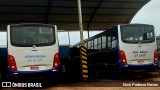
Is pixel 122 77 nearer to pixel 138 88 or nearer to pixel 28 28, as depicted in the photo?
pixel 138 88

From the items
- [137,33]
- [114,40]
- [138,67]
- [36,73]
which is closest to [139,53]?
[138,67]

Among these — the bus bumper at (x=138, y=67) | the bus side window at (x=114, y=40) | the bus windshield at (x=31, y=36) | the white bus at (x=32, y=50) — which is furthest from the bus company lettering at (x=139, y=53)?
the bus windshield at (x=31, y=36)

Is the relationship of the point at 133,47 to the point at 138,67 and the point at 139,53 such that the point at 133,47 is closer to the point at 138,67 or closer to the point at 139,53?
the point at 139,53

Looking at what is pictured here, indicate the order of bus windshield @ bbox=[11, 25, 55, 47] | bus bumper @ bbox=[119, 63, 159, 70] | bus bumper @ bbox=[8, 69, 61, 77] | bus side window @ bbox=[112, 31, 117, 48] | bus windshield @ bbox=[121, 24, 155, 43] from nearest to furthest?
bus bumper @ bbox=[8, 69, 61, 77] < bus windshield @ bbox=[11, 25, 55, 47] < bus bumper @ bbox=[119, 63, 159, 70] < bus windshield @ bbox=[121, 24, 155, 43] < bus side window @ bbox=[112, 31, 117, 48]

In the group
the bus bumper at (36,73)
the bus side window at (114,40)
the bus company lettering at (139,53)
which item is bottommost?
the bus bumper at (36,73)

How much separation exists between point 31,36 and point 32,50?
2.23ft

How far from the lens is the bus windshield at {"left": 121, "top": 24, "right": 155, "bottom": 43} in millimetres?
16312

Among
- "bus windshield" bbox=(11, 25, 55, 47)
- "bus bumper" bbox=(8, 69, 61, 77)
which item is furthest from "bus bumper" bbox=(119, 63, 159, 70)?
"bus windshield" bbox=(11, 25, 55, 47)

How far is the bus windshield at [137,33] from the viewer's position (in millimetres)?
16312

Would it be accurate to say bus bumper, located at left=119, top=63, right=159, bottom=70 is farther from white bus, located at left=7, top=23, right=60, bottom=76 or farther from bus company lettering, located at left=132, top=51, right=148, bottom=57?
white bus, located at left=7, top=23, right=60, bottom=76

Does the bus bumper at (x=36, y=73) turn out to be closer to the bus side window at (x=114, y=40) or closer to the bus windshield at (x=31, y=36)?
the bus windshield at (x=31, y=36)

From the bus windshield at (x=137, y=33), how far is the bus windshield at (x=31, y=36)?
4326mm

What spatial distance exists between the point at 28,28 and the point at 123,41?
17.1 ft

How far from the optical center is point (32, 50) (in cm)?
1344
